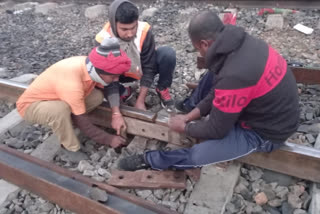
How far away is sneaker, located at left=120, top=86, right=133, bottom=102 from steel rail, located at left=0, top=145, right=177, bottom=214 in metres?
1.29

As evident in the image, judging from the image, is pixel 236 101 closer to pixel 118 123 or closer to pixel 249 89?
pixel 249 89

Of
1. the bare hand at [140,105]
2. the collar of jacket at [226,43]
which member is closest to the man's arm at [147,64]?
the bare hand at [140,105]

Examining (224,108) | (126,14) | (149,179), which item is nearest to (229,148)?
(224,108)

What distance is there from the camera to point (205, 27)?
2.34m

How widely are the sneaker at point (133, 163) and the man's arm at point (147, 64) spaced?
779mm

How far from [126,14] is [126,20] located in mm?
64

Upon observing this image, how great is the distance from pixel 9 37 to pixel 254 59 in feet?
20.2

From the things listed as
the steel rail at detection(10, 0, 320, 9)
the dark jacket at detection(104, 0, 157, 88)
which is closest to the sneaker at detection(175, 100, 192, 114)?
the dark jacket at detection(104, 0, 157, 88)

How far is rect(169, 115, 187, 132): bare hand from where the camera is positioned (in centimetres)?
290

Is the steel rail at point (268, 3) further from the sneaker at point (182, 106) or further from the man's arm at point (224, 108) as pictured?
the man's arm at point (224, 108)

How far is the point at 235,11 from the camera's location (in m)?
6.35

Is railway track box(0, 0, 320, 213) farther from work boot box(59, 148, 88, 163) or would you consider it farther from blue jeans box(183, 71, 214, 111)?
blue jeans box(183, 71, 214, 111)

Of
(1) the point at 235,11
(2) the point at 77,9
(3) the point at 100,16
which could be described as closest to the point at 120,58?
(1) the point at 235,11

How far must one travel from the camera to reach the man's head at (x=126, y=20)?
323cm
